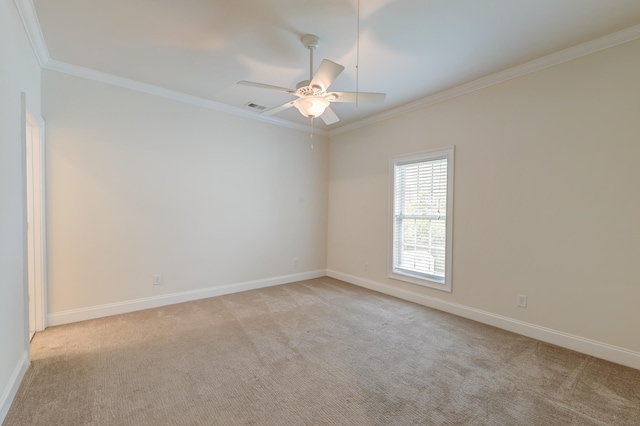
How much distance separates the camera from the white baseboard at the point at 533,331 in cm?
242

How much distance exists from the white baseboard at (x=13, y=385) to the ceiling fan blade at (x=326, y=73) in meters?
2.90

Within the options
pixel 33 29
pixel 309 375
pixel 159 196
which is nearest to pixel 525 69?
pixel 309 375

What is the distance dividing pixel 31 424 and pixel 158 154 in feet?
9.31

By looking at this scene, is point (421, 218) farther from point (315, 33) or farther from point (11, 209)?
point (11, 209)

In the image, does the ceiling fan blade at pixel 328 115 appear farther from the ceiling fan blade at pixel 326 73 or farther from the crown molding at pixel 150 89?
the crown molding at pixel 150 89

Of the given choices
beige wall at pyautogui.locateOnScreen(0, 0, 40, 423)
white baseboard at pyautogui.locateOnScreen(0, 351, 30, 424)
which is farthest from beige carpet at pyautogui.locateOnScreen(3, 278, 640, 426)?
beige wall at pyautogui.locateOnScreen(0, 0, 40, 423)

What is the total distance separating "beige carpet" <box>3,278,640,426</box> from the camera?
5.93 ft

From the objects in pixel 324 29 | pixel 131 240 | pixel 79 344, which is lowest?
pixel 79 344

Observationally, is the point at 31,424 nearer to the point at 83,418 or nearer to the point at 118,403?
the point at 83,418

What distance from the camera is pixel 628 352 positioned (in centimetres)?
239

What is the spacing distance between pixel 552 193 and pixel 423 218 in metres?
1.46

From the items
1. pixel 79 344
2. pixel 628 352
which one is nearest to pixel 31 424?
pixel 79 344

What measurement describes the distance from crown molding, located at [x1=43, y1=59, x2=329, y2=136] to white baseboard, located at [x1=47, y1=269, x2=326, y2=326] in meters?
2.58

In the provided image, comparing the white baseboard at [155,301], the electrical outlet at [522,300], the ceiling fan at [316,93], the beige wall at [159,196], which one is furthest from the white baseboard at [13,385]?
the electrical outlet at [522,300]
